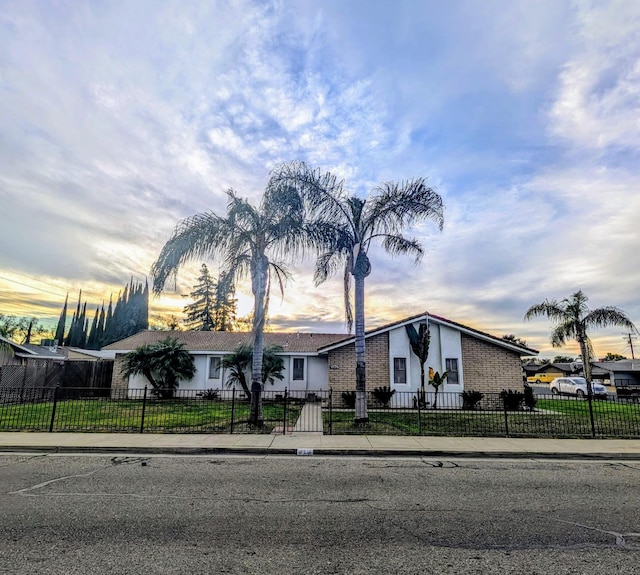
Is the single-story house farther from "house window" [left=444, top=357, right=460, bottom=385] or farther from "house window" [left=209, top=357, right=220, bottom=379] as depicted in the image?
"house window" [left=209, top=357, right=220, bottom=379]

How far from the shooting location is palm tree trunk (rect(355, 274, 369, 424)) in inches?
508

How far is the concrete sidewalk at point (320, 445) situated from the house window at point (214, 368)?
13.2 metres

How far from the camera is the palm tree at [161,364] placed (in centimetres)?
2200

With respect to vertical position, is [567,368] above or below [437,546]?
above

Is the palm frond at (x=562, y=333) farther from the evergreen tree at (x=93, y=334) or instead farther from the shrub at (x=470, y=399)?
the evergreen tree at (x=93, y=334)

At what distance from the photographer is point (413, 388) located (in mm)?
19438

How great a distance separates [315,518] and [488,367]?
16.7m

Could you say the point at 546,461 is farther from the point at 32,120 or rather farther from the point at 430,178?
the point at 32,120

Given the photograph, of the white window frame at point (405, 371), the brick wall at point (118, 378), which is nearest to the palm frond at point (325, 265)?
the white window frame at point (405, 371)

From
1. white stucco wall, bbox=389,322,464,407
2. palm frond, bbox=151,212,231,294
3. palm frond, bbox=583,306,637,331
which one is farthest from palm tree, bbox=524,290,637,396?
palm frond, bbox=151,212,231,294

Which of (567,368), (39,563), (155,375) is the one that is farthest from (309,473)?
(567,368)

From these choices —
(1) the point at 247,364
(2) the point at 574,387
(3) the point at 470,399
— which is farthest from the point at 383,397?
(2) the point at 574,387

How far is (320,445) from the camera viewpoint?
32.1ft

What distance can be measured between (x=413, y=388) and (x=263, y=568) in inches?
657
